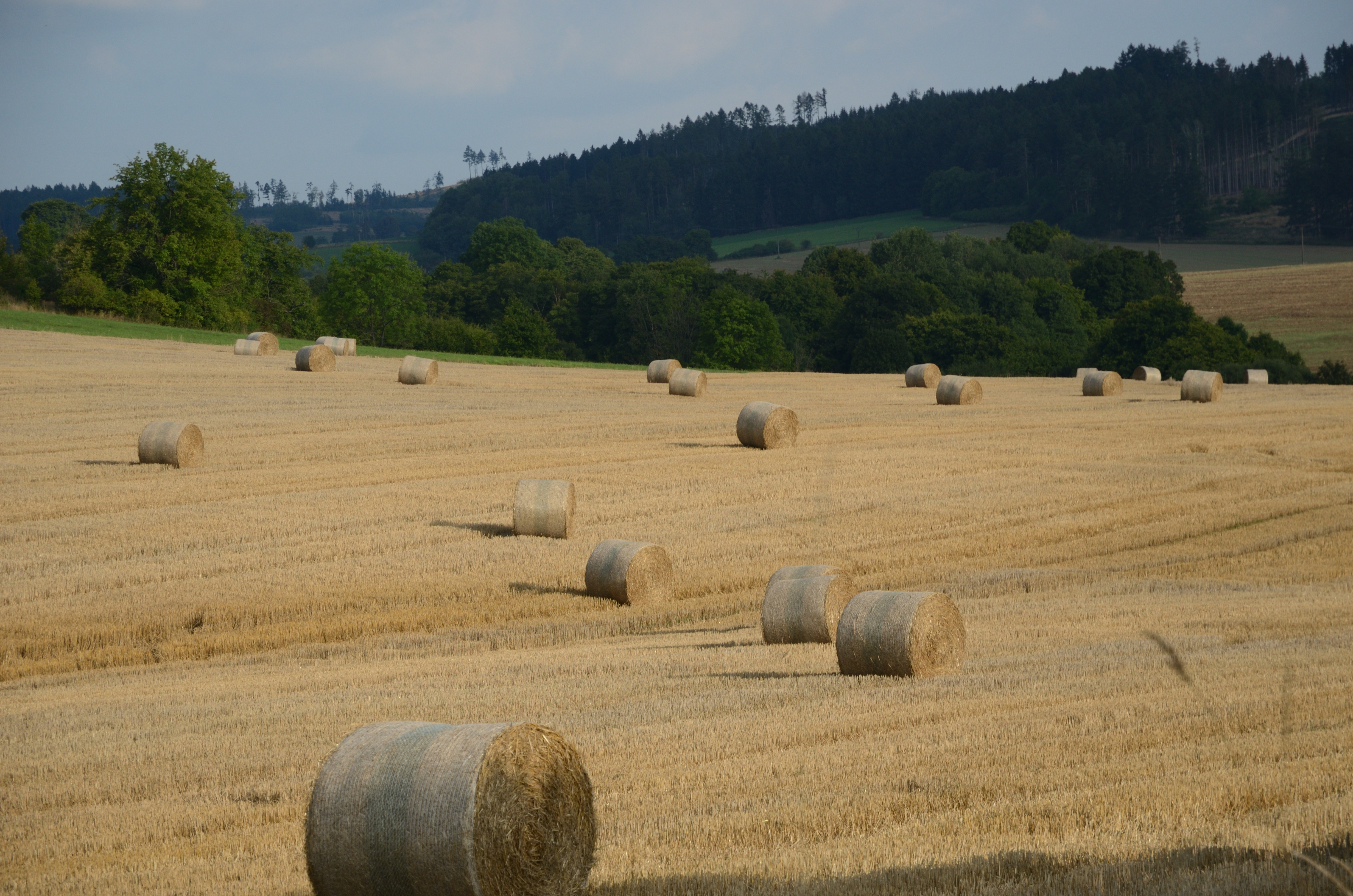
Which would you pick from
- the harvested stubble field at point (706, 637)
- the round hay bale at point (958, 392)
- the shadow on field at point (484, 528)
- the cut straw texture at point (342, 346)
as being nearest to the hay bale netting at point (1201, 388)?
the harvested stubble field at point (706, 637)

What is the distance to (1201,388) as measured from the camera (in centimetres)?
3603

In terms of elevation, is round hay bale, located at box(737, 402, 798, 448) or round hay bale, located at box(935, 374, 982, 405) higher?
round hay bale, located at box(737, 402, 798, 448)

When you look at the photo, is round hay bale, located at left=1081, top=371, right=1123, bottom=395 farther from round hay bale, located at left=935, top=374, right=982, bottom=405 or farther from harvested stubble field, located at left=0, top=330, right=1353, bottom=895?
harvested stubble field, located at left=0, top=330, right=1353, bottom=895

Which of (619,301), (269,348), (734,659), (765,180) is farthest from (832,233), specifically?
(734,659)

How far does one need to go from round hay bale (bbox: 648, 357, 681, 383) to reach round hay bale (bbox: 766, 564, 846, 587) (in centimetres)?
2787

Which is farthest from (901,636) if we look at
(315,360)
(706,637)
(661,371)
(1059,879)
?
(315,360)

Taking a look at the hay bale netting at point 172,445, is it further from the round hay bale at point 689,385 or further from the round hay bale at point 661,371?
the round hay bale at point 661,371

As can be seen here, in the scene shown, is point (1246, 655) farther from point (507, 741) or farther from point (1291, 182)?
point (1291, 182)

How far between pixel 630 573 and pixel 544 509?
3752mm

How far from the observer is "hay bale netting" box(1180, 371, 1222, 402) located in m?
36.0

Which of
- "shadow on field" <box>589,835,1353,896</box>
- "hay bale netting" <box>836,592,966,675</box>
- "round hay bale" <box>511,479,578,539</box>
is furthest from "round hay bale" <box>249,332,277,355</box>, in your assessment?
"shadow on field" <box>589,835,1353,896</box>

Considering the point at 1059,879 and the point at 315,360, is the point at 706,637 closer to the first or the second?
the point at 1059,879

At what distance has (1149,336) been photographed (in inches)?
2569

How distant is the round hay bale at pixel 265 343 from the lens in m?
45.0
